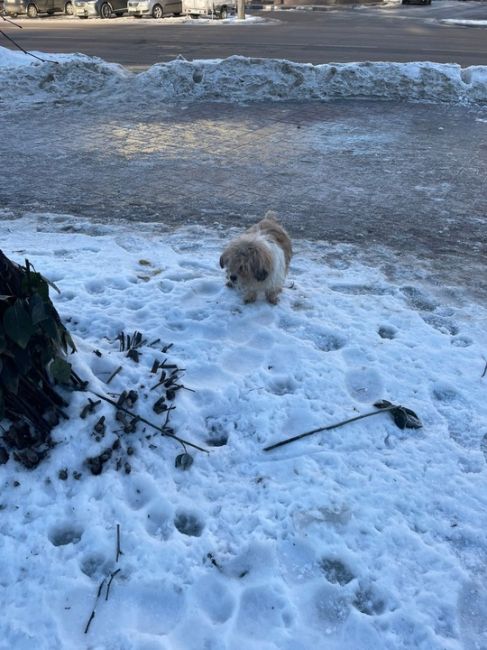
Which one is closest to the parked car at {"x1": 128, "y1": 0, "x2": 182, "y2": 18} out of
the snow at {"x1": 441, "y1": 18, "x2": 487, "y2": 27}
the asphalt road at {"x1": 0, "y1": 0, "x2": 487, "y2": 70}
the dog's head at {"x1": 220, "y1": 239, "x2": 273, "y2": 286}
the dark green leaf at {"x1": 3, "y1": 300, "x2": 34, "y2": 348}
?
the asphalt road at {"x1": 0, "y1": 0, "x2": 487, "y2": 70}

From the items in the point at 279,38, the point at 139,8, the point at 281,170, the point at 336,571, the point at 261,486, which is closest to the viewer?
the point at 336,571

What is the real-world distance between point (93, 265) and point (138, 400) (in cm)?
233

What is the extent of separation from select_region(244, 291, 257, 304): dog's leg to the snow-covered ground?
0.29 feet

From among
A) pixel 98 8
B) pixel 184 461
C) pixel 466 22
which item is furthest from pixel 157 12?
pixel 184 461

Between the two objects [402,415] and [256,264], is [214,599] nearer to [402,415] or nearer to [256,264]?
[402,415]

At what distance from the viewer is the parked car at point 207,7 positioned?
29156 mm

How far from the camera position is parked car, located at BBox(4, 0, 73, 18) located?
105ft

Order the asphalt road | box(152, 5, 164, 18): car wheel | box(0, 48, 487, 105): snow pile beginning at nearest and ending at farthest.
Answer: box(0, 48, 487, 105): snow pile
the asphalt road
box(152, 5, 164, 18): car wheel

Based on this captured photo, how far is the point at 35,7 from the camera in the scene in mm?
32812

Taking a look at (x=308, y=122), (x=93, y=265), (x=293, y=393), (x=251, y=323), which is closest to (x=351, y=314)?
(x=251, y=323)

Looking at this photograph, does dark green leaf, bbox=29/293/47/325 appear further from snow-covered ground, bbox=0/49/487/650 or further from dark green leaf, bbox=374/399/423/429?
dark green leaf, bbox=374/399/423/429

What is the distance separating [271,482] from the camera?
327 centimetres

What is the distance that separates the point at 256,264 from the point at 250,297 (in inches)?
15.5

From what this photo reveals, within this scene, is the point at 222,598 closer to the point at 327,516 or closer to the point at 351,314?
the point at 327,516
